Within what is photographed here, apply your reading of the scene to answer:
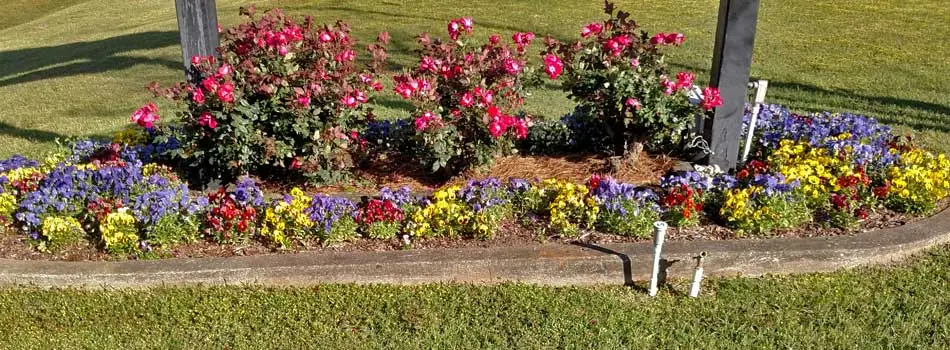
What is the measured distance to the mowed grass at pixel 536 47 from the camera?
7207 mm

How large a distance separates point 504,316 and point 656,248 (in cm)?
76

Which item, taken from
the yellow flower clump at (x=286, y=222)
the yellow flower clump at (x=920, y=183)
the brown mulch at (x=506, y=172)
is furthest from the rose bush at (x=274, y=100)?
the yellow flower clump at (x=920, y=183)

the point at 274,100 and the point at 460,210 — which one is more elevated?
the point at 274,100

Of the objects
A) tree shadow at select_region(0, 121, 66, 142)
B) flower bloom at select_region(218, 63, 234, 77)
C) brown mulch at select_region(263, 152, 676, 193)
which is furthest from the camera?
tree shadow at select_region(0, 121, 66, 142)

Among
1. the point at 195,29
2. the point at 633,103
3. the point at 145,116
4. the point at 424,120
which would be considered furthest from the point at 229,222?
the point at 633,103

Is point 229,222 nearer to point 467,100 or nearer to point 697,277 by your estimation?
point 467,100

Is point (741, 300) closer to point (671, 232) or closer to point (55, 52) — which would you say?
point (671, 232)

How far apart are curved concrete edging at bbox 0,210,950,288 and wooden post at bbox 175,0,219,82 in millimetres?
1266

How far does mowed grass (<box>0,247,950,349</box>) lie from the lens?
3.15 m

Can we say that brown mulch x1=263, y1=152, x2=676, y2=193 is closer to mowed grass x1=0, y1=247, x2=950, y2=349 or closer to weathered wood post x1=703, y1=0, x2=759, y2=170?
weathered wood post x1=703, y1=0, x2=759, y2=170

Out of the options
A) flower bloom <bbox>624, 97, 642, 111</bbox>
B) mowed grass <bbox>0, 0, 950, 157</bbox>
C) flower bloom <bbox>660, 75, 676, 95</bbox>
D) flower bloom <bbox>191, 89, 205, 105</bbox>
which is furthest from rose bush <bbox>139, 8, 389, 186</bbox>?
mowed grass <bbox>0, 0, 950, 157</bbox>

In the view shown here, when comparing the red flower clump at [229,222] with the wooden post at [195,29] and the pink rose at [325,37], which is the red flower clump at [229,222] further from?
the pink rose at [325,37]

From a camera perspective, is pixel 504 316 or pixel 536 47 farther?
pixel 536 47

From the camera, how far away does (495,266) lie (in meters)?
3.54
